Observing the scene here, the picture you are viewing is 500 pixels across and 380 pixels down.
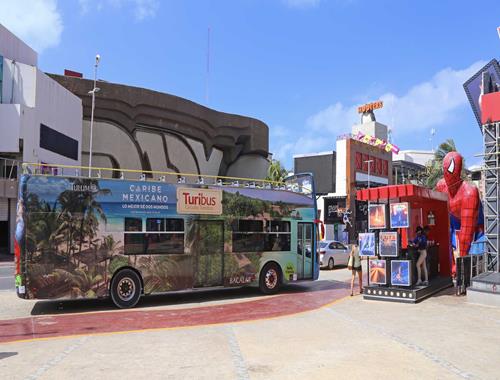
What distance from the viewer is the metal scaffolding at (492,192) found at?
43.3 feet

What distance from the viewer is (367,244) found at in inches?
517

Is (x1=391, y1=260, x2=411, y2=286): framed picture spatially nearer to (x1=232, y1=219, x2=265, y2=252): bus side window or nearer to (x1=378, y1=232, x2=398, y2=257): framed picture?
(x1=378, y1=232, x2=398, y2=257): framed picture

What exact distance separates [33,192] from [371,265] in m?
8.86

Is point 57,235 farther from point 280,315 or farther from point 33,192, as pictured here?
point 280,315

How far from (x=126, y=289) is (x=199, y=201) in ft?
9.67

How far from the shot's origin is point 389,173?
6625 centimetres

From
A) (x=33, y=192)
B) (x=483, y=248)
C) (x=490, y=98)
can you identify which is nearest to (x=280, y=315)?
(x=33, y=192)

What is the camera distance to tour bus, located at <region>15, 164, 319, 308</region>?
10.8 m

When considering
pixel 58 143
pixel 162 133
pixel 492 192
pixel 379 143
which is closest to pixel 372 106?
pixel 379 143

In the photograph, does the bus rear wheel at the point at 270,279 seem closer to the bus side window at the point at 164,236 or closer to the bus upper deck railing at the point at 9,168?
the bus side window at the point at 164,236

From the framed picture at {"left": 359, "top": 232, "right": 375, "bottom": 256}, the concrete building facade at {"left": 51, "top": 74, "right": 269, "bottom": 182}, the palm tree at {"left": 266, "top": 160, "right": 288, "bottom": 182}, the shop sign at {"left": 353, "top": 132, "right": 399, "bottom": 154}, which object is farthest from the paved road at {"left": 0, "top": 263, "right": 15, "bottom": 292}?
the palm tree at {"left": 266, "top": 160, "right": 288, "bottom": 182}

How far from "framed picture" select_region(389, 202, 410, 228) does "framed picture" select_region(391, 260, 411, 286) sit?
3.21 feet

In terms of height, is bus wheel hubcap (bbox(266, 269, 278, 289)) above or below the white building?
below

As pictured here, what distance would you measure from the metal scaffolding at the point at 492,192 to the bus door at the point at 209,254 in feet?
25.0
